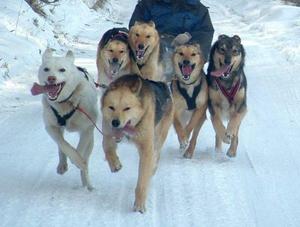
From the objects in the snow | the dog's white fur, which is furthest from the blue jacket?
the dog's white fur

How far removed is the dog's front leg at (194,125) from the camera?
607 centimetres

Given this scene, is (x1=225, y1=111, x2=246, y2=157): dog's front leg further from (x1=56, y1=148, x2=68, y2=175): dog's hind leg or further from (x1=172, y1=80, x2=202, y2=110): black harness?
(x1=56, y1=148, x2=68, y2=175): dog's hind leg

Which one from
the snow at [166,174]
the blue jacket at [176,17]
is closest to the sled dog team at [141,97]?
the snow at [166,174]

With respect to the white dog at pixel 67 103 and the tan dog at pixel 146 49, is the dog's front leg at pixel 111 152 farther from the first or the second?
the tan dog at pixel 146 49

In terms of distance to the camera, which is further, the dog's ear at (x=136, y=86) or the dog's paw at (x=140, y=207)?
the dog's paw at (x=140, y=207)

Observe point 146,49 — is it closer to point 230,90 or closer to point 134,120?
point 230,90

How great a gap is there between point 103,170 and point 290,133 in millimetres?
2384

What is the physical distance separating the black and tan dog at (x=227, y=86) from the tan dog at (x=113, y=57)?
973 millimetres

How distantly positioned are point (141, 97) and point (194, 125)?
169cm

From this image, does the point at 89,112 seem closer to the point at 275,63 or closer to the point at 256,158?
the point at 256,158

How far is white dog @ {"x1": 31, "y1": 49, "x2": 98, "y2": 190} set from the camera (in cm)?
473

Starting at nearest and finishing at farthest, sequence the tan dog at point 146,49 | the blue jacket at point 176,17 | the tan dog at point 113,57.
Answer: the tan dog at point 113,57
the tan dog at point 146,49
the blue jacket at point 176,17

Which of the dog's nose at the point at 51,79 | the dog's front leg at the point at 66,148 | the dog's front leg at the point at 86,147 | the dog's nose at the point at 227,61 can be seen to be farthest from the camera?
the dog's nose at the point at 227,61

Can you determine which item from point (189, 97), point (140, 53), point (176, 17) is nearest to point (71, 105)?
point (189, 97)
